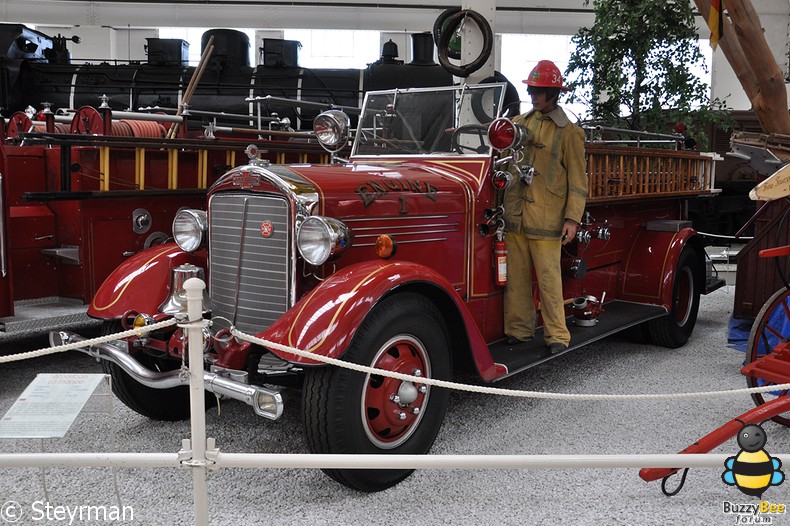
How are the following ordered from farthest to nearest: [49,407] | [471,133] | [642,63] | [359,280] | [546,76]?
[642,63], [471,133], [546,76], [359,280], [49,407]

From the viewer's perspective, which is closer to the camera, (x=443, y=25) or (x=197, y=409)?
(x=197, y=409)

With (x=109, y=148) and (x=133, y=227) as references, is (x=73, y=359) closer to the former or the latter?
(x=133, y=227)

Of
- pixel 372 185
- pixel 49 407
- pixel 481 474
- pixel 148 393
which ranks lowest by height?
pixel 481 474

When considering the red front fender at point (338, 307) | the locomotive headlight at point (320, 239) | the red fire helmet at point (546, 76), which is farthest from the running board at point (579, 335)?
the red fire helmet at point (546, 76)

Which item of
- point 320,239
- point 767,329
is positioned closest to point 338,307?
point 320,239

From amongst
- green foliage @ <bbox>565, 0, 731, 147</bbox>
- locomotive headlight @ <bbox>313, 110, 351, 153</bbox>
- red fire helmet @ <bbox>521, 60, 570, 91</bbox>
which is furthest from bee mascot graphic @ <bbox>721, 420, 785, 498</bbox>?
green foliage @ <bbox>565, 0, 731, 147</bbox>

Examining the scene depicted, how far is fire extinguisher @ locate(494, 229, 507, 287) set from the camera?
3.97 metres

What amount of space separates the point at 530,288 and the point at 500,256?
1.00 ft

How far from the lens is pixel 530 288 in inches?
162

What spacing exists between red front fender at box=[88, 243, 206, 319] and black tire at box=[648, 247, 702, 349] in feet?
11.7

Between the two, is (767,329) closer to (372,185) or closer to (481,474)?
(481,474)

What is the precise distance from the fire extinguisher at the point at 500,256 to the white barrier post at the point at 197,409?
2104mm

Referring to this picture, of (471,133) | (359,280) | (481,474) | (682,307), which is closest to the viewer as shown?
(359,280)

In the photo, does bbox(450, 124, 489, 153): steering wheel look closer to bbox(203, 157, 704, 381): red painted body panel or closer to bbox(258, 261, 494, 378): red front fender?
bbox(203, 157, 704, 381): red painted body panel
